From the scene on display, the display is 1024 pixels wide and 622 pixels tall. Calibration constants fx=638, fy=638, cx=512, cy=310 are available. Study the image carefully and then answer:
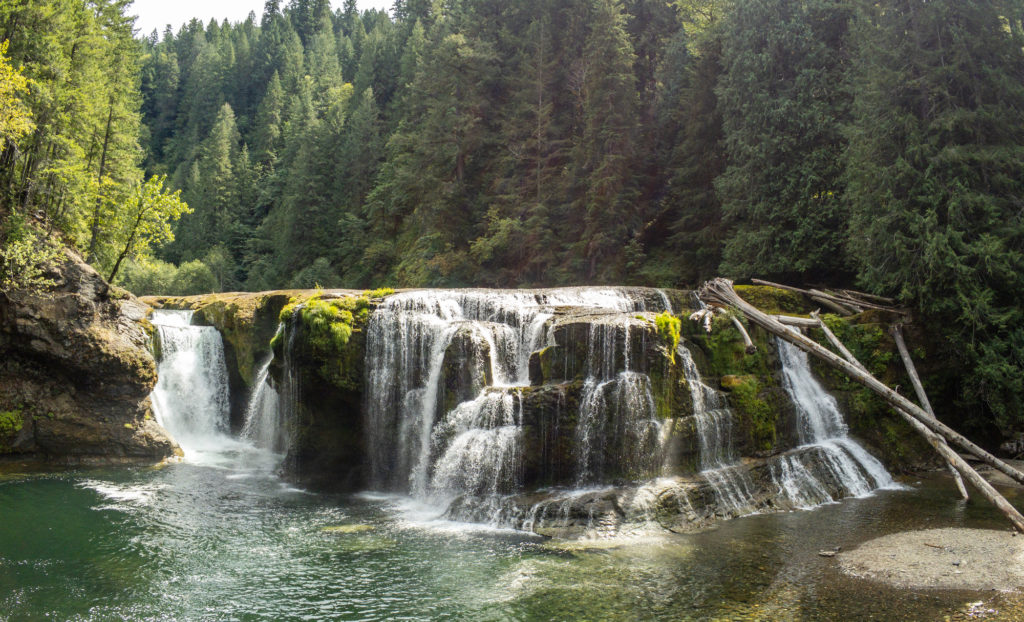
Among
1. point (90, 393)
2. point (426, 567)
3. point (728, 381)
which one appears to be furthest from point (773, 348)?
point (90, 393)

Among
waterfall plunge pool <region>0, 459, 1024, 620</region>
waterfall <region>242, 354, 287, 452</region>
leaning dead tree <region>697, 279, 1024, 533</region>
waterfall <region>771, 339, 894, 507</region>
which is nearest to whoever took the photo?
waterfall plunge pool <region>0, 459, 1024, 620</region>

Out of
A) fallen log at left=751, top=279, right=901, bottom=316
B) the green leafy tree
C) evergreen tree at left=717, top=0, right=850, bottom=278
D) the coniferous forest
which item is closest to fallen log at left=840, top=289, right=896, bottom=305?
fallen log at left=751, top=279, right=901, bottom=316

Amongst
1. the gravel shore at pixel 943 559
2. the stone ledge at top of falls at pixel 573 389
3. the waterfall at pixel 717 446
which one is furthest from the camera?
the stone ledge at top of falls at pixel 573 389

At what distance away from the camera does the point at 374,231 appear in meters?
40.1

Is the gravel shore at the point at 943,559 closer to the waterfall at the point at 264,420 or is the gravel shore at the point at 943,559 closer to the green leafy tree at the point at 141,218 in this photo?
the waterfall at the point at 264,420

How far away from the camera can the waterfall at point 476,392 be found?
43.0 feet

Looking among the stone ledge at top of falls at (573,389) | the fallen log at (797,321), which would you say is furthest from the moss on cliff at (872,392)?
Result: the fallen log at (797,321)

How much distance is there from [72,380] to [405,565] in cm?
1247

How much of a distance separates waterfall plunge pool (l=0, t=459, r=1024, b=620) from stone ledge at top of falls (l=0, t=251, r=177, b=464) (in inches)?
112

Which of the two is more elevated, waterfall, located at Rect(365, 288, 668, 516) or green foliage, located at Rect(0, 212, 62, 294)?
green foliage, located at Rect(0, 212, 62, 294)

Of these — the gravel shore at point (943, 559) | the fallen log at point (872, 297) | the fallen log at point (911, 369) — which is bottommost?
the gravel shore at point (943, 559)

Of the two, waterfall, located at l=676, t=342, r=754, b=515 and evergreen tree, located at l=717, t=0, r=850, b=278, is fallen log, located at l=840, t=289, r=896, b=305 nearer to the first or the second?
evergreen tree, located at l=717, t=0, r=850, b=278

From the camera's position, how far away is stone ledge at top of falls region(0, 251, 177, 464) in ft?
54.1

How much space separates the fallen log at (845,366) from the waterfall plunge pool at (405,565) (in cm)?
104
